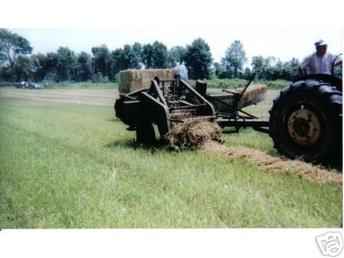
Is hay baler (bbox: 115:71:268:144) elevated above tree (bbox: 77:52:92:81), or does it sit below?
below

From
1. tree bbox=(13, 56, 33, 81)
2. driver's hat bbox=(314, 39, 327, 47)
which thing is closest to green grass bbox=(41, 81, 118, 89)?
tree bbox=(13, 56, 33, 81)

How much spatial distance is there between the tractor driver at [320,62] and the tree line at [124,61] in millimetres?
141

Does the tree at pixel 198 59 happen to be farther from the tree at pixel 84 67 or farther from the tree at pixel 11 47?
the tree at pixel 11 47

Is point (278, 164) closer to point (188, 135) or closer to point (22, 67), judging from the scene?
point (188, 135)

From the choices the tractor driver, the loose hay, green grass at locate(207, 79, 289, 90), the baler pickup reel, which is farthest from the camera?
the baler pickup reel

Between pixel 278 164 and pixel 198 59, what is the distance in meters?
1.81

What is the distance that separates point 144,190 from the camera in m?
4.96

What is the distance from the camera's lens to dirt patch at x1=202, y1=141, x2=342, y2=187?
472cm

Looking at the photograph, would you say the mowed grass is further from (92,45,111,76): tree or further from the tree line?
(92,45,111,76): tree

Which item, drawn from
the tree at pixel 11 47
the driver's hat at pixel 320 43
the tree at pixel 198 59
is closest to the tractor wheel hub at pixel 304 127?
the driver's hat at pixel 320 43

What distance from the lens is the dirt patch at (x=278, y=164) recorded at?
4.72 meters

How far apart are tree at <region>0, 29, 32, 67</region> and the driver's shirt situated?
3.43 metres

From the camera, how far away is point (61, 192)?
502 cm
